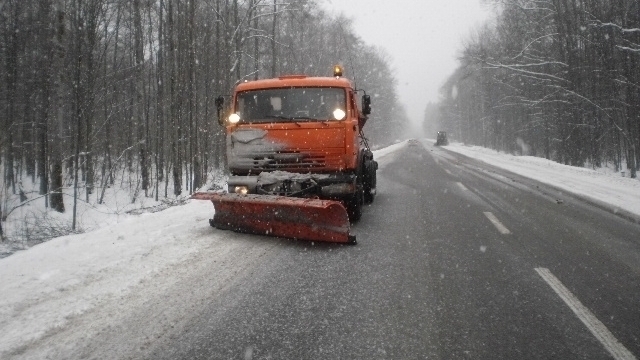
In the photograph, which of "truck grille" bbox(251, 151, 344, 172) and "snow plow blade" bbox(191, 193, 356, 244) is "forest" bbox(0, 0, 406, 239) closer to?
"snow plow blade" bbox(191, 193, 356, 244)

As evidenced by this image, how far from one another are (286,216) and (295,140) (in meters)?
1.43

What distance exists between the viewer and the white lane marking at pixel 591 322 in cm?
278

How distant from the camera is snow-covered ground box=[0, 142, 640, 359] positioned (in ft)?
9.86

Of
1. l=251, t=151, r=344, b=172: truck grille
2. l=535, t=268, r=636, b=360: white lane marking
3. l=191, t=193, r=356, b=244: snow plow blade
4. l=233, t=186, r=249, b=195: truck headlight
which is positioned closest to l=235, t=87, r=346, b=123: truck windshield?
l=251, t=151, r=344, b=172: truck grille

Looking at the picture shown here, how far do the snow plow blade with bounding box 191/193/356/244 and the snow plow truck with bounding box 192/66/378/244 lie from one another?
15 mm

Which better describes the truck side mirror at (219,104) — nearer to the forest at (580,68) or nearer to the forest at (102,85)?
the forest at (102,85)

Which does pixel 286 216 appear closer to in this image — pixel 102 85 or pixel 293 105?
pixel 293 105

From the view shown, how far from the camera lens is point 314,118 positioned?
6770 mm

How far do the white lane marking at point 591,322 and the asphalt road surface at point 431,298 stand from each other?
13 mm

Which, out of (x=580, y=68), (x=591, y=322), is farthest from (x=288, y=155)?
(x=580, y=68)

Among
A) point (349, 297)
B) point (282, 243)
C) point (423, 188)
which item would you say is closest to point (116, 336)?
point (349, 297)

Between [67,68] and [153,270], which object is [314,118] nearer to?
[153,270]

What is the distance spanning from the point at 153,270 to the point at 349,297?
2.23 metres

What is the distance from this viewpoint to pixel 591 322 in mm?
3242
